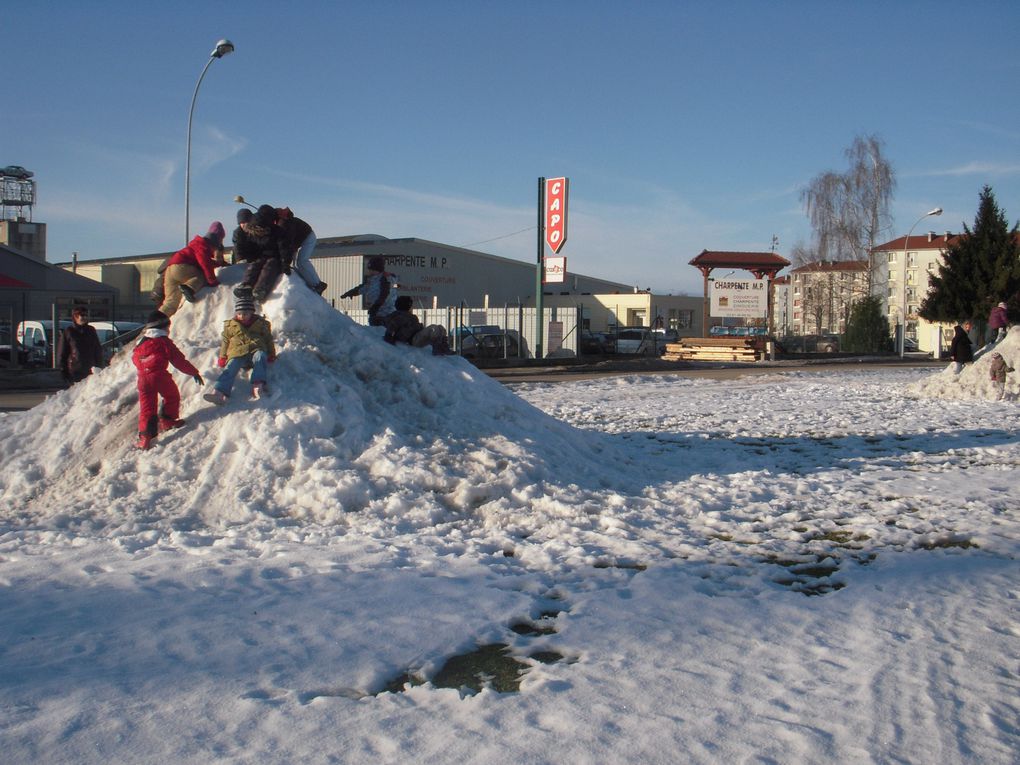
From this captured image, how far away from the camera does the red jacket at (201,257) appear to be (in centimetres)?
821

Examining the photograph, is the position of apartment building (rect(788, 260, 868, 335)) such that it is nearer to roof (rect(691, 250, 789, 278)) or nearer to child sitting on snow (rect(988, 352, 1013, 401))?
roof (rect(691, 250, 789, 278))

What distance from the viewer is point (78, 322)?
12047 millimetres

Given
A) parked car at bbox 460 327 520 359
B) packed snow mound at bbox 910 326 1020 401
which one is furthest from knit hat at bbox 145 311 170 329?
parked car at bbox 460 327 520 359

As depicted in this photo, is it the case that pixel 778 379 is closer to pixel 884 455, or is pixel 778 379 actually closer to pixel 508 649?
pixel 884 455

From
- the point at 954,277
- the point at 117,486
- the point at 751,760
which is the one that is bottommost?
the point at 751,760

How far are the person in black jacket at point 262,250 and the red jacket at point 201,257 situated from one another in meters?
0.26

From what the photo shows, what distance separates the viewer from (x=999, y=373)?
15992mm

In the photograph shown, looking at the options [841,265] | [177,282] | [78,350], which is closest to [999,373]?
[177,282]

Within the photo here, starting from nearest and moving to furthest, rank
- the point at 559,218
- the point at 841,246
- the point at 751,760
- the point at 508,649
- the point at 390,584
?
the point at 751,760 < the point at 508,649 < the point at 390,584 < the point at 559,218 < the point at 841,246

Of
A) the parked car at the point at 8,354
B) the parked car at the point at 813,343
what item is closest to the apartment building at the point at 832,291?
the parked car at the point at 813,343

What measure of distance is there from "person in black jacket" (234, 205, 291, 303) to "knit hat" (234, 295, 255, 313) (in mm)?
453

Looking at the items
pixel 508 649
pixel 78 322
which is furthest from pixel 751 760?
pixel 78 322

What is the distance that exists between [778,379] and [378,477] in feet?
61.0

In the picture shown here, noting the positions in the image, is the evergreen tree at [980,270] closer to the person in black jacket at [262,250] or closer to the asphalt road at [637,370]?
the asphalt road at [637,370]
